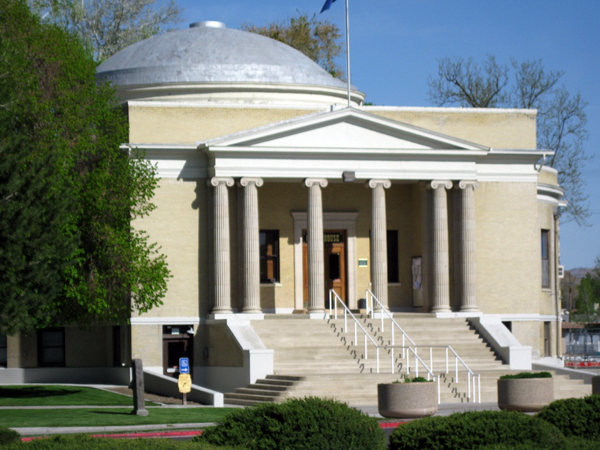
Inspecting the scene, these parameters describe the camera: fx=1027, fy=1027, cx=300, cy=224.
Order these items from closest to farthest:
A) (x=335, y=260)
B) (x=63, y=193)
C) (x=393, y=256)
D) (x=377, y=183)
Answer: (x=63, y=193)
(x=377, y=183)
(x=335, y=260)
(x=393, y=256)

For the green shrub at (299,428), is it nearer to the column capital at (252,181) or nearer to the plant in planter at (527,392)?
the plant in planter at (527,392)

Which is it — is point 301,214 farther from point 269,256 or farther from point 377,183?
point 377,183

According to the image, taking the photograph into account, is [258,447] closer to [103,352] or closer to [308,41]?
[103,352]

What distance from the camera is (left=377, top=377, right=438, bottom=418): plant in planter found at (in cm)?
2150

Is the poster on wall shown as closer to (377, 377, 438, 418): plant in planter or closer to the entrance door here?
the entrance door

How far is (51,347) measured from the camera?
125 ft

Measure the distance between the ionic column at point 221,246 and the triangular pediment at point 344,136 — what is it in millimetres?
1441

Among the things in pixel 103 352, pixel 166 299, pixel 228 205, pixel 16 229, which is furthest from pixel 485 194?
pixel 16 229

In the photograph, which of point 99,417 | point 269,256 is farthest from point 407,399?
point 269,256

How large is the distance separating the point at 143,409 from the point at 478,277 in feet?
51.6

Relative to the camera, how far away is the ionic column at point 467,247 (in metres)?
36.2

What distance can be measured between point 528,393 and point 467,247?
1402cm

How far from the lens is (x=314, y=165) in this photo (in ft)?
117

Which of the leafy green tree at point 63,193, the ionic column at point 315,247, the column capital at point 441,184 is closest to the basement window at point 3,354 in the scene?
the leafy green tree at point 63,193
